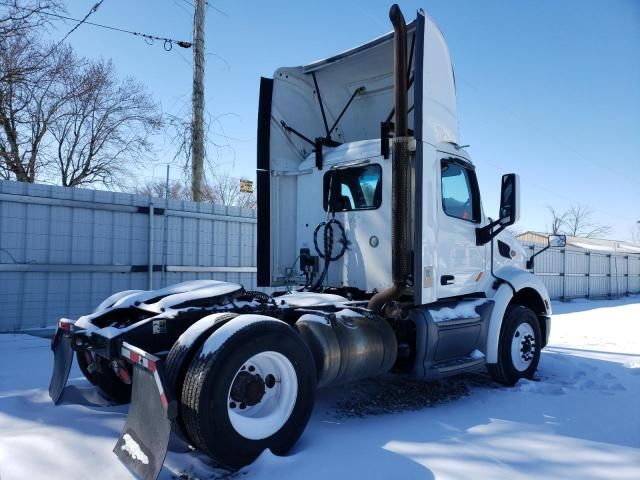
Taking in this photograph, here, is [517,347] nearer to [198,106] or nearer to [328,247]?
[328,247]

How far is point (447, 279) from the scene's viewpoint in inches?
202

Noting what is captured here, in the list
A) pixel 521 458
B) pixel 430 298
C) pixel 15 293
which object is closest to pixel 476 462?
pixel 521 458

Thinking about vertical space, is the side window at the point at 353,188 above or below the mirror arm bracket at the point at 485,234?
above

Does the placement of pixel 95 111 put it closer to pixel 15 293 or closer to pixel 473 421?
pixel 15 293

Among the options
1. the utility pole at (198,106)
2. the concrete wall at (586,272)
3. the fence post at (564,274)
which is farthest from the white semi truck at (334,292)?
the fence post at (564,274)

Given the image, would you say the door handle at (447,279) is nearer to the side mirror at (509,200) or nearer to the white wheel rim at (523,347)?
the side mirror at (509,200)

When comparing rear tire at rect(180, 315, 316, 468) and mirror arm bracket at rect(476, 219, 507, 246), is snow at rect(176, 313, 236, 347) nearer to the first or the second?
rear tire at rect(180, 315, 316, 468)

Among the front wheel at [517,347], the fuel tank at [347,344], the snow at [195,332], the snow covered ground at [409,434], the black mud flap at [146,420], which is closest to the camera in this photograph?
the black mud flap at [146,420]

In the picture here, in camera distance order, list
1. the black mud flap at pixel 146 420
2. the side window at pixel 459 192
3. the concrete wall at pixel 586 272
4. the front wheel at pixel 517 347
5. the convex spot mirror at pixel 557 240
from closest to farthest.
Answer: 1. the black mud flap at pixel 146 420
2. the side window at pixel 459 192
3. the front wheel at pixel 517 347
4. the convex spot mirror at pixel 557 240
5. the concrete wall at pixel 586 272

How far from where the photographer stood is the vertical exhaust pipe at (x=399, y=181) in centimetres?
477

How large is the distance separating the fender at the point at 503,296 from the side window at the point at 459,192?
868 mm

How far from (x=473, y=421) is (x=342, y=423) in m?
1.21

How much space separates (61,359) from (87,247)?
4.50 m

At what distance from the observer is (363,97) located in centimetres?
654
